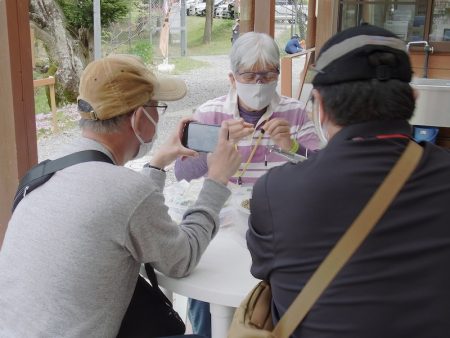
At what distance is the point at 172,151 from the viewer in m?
1.81

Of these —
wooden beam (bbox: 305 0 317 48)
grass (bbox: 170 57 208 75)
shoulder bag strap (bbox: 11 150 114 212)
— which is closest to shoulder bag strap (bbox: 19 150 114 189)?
shoulder bag strap (bbox: 11 150 114 212)

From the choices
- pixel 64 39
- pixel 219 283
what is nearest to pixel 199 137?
pixel 219 283

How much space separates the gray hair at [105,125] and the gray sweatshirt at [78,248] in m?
0.14

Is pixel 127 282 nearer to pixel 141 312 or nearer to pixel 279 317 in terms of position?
pixel 141 312

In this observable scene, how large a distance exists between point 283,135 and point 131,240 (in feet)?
3.18

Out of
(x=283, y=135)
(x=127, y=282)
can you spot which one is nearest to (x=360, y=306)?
(x=127, y=282)

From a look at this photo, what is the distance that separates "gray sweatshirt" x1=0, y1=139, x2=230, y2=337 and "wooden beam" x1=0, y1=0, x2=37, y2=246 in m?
0.80

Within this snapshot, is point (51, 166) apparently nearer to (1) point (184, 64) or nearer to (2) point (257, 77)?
(2) point (257, 77)

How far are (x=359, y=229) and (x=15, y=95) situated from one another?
1.52m

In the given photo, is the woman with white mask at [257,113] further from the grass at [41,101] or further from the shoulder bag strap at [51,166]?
the grass at [41,101]

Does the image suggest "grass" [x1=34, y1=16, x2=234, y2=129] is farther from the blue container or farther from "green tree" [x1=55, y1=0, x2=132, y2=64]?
the blue container

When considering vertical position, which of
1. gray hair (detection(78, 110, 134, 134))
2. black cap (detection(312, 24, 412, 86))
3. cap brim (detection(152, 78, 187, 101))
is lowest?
gray hair (detection(78, 110, 134, 134))

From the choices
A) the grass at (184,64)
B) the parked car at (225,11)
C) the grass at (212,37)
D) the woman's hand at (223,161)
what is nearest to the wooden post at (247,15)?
the woman's hand at (223,161)

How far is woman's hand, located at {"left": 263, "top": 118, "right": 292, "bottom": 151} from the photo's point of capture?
2119mm
